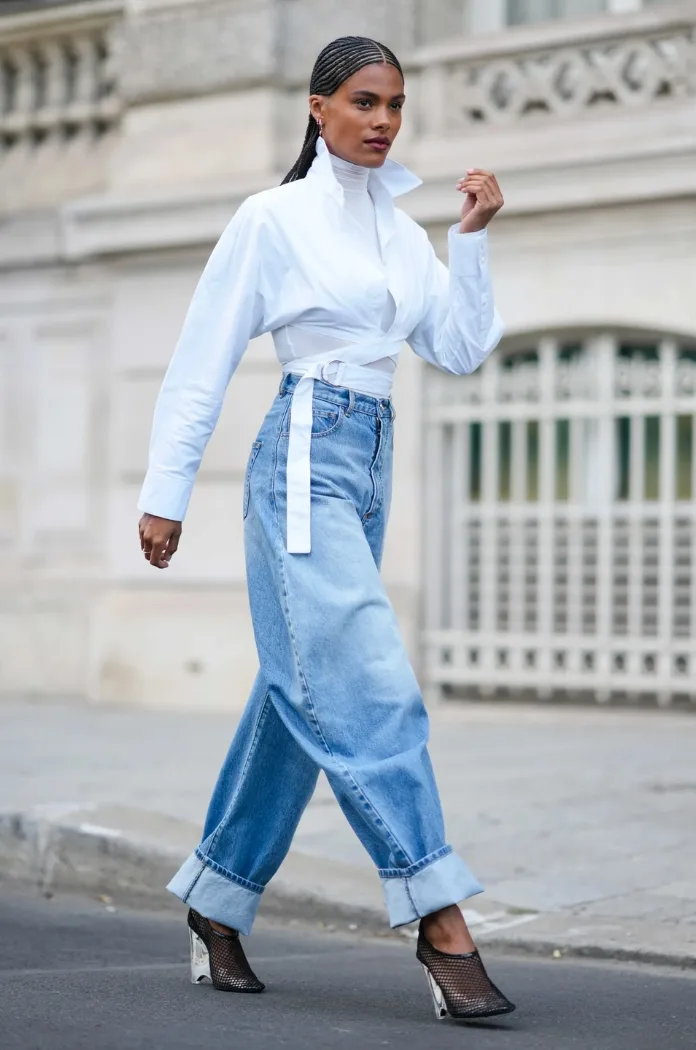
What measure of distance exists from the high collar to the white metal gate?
5.18 meters

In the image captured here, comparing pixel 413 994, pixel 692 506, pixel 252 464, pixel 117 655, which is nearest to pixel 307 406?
pixel 252 464

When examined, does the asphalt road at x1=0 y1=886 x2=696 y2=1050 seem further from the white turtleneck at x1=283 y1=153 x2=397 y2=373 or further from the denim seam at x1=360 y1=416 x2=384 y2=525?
the white turtleneck at x1=283 y1=153 x2=397 y2=373

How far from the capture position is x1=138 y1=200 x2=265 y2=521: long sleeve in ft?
11.8

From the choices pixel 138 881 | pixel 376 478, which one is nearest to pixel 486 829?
pixel 138 881

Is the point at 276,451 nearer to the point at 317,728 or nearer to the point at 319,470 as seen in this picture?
the point at 319,470

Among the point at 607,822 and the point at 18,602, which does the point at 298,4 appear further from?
the point at 607,822

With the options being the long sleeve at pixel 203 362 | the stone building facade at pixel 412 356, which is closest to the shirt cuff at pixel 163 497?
the long sleeve at pixel 203 362

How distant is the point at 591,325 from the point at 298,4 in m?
2.51

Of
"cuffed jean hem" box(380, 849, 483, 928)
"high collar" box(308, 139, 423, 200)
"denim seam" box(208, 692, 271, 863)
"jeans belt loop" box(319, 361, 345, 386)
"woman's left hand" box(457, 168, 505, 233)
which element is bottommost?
"cuffed jean hem" box(380, 849, 483, 928)

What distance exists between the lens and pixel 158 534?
3.60m

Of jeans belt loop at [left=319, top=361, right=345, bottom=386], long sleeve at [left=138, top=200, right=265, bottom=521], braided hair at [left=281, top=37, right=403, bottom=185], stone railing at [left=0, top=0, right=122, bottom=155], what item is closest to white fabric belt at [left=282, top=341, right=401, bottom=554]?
jeans belt loop at [left=319, top=361, right=345, bottom=386]

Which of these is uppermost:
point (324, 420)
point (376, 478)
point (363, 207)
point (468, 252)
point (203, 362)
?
point (363, 207)

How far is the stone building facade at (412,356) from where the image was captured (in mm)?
8859

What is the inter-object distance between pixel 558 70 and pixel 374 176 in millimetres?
5688
